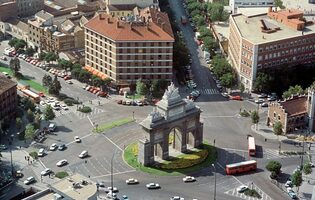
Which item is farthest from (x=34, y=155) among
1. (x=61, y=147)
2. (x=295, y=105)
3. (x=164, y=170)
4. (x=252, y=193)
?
(x=295, y=105)

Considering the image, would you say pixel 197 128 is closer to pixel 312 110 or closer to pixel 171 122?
pixel 171 122

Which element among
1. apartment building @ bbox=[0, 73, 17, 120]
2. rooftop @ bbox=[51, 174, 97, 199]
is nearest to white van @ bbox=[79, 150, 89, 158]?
apartment building @ bbox=[0, 73, 17, 120]

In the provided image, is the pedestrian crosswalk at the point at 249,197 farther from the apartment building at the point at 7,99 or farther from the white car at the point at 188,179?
the apartment building at the point at 7,99

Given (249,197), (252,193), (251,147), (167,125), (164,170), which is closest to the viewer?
(249,197)

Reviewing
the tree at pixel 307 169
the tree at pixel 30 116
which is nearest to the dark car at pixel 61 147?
the tree at pixel 30 116

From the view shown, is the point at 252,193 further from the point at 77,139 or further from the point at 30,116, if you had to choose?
the point at 30,116

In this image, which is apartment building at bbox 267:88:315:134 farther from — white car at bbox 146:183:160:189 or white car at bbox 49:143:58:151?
white car at bbox 49:143:58:151

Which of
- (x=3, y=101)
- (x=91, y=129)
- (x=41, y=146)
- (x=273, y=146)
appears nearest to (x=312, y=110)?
(x=273, y=146)
